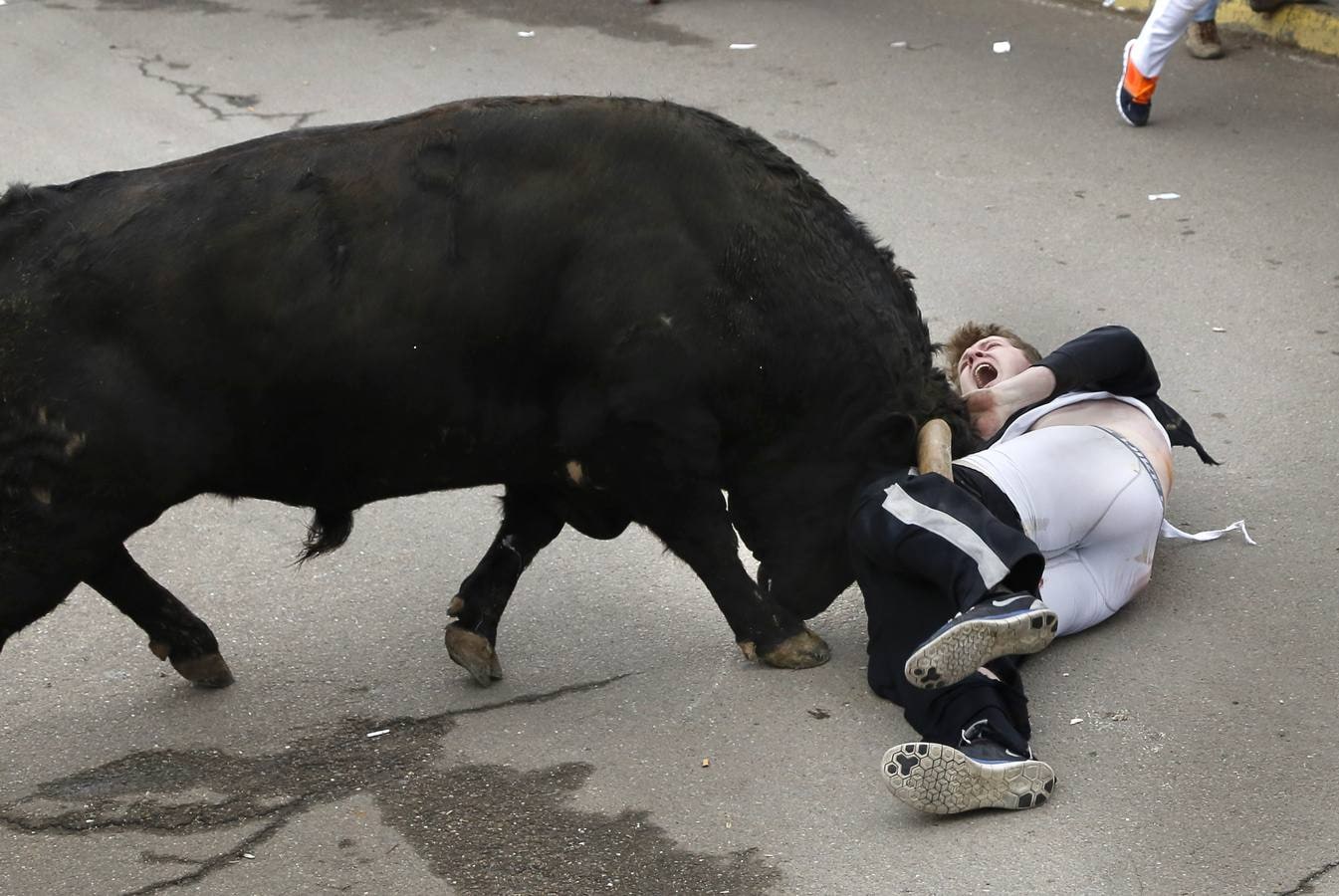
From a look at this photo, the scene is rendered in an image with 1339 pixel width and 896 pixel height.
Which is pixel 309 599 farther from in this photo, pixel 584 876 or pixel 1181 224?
pixel 1181 224

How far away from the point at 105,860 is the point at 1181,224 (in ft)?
17.5

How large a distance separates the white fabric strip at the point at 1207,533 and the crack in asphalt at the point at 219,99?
554 cm

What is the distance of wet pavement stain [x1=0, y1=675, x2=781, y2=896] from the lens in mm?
3572

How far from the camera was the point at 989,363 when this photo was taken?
16.8 ft

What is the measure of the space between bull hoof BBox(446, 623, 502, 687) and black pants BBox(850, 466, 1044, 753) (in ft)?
3.27

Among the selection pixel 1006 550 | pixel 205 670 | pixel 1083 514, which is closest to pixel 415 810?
pixel 205 670

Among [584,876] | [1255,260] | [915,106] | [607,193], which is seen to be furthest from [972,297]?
[584,876]

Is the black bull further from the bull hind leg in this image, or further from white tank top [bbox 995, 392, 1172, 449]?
white tank top [bbox 995, 392, 1172, 449]

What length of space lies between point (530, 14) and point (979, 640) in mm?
8366

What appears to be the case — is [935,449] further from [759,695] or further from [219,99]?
[219,99]

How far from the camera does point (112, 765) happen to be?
413 cm

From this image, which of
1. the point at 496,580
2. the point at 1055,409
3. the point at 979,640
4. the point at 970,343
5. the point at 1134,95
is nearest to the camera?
the point at 979,640

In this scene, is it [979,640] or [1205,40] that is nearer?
[979,640]

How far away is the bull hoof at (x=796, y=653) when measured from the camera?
14.3 ft
